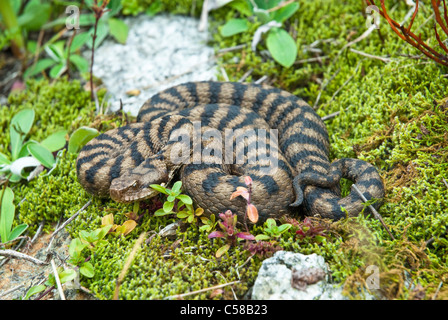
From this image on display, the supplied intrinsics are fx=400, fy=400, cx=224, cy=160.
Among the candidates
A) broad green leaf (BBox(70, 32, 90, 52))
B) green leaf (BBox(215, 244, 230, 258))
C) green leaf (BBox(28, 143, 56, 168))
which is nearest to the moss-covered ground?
green leaf (BBox(215, 244, 230, 258))

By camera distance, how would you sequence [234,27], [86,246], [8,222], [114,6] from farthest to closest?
1. [114,6]
2. [234,27]
3. [8,222]
4. [86,246]

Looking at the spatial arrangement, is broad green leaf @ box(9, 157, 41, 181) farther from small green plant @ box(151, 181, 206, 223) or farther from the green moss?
the green moss

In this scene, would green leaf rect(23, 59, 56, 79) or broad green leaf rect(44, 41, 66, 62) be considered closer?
broad green leaf rect(44, 41, 66, 62)

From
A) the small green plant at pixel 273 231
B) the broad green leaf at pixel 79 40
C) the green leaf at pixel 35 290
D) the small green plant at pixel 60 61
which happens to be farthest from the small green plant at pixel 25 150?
the small green plant at pixel 273 231

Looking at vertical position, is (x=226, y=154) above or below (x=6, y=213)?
above

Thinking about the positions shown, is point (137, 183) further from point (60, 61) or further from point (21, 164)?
point (60, 61)

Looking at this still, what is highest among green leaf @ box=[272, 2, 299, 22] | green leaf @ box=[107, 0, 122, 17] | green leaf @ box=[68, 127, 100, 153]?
green leaf @ box=[107, 0, 122, 17]

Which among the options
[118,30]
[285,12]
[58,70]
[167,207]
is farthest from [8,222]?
[285,12]
